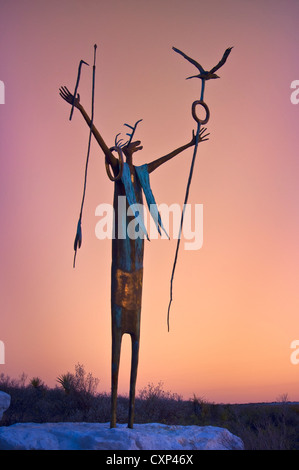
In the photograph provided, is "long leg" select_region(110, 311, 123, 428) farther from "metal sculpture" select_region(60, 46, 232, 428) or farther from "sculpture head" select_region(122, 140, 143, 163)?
"sculpture head" select_region(122, 140, 143, 163)

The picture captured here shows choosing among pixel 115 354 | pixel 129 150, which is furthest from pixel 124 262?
pixel 129 150

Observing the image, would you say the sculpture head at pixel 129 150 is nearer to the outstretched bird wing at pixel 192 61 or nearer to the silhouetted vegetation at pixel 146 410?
the outstretched bird wing at pixel 192 61

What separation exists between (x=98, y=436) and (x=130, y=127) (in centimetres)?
428

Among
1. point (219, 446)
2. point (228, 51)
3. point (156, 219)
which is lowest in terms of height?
point (219, 446)

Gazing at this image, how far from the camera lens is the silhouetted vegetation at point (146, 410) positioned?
33.9 ft

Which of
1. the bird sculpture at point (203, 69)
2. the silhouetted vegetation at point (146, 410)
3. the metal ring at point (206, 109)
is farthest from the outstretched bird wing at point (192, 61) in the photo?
the silhouetted vegetation at point (146, 410)

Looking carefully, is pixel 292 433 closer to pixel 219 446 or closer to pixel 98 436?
pixel 219 446

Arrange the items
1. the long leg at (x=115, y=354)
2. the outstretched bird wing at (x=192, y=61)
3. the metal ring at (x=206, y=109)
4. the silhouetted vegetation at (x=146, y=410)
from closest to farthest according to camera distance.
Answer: the long leg at (x=115, y=354)
the metal ring at (x=206, y=109)
the outstretched bird wing at (x=192, y=61)
the silhouetted vegetation at (x=146, y=410)

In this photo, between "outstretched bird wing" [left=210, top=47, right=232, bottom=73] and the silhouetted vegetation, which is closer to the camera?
"outstretched bird wing" [left=210, top=47, right=232, bottom=73]

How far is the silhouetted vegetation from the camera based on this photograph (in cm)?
1032

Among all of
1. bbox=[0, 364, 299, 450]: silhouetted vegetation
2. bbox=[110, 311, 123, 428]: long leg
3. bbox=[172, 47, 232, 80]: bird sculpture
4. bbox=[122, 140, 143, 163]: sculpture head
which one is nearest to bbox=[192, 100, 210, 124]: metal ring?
bbox=[172, 47, 232, 80]: bird sculpture

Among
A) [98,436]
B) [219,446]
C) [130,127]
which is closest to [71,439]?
[98,436]

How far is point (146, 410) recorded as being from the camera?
1182 cm
